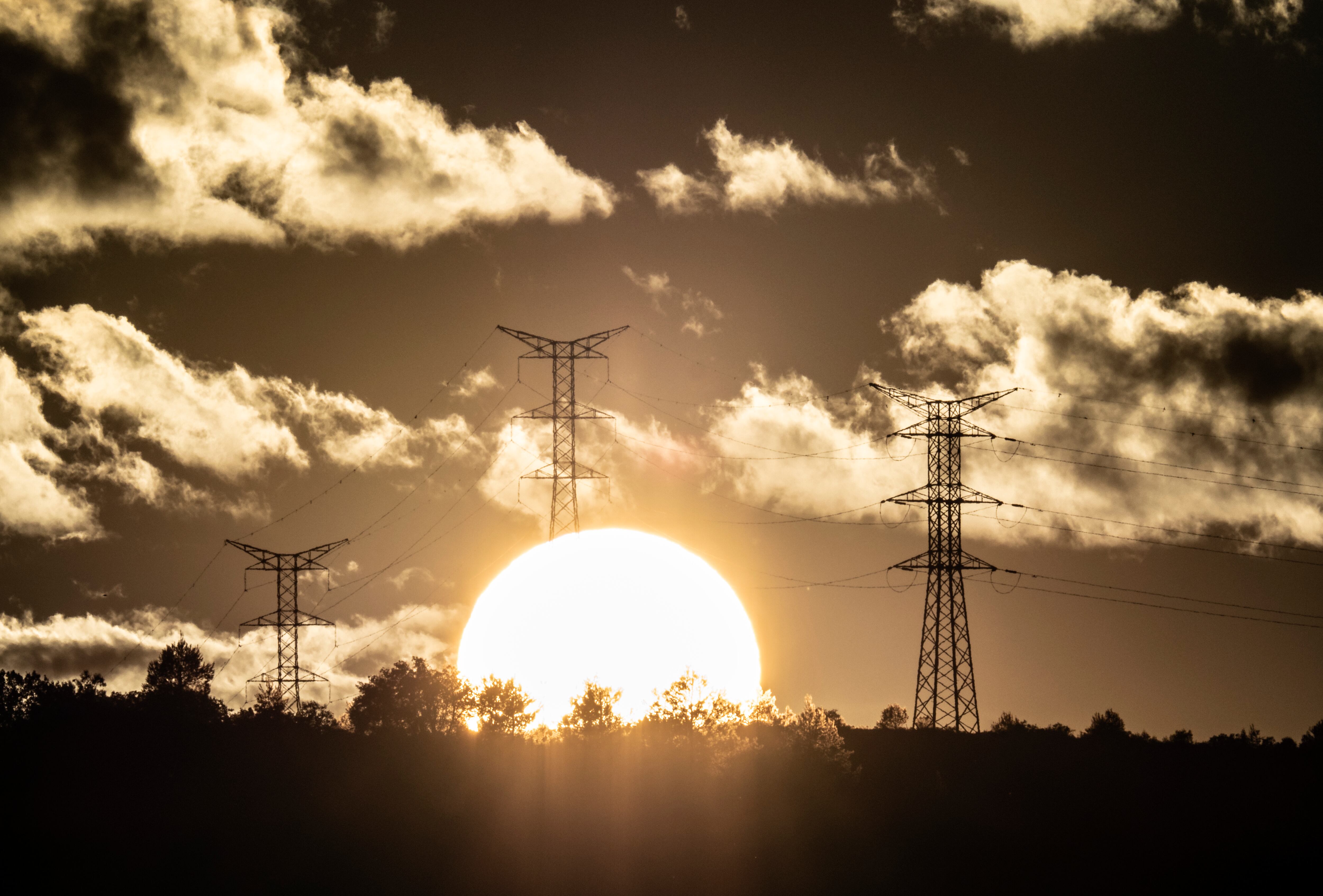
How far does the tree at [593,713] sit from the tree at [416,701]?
18.1m

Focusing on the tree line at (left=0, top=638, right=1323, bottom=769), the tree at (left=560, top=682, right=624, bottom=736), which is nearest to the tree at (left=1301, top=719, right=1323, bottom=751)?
the tree line at (left=0, top=638, right=1323, bottom=769)

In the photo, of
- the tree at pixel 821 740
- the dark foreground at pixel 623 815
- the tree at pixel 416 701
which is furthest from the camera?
the tree at pixel 416 701

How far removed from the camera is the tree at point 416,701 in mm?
149000

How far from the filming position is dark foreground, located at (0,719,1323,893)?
9081cm

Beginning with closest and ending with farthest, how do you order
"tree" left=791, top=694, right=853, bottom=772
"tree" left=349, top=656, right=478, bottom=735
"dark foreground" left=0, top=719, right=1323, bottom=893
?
"dark foreground" left=0, top=719, right=1323, bottom=893
"tree" left=791, top=694, right=853, bottom=772
"tree" left=349, top=656, right=478, bottom=735

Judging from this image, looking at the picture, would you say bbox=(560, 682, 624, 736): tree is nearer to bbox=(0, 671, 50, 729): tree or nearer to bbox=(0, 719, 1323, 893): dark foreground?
bbox=(0, 719, 1323, 893): dark foreground

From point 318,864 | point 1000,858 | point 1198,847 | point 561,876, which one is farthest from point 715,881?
point 1198,847

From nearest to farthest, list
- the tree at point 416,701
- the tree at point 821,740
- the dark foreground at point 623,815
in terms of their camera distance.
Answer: the dark foreground at point 623,815, the tree at point 821,740, the tree at point 416,701

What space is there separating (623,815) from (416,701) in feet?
185

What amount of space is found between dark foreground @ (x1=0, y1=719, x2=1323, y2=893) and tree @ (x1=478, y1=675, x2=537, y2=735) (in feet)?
98.6

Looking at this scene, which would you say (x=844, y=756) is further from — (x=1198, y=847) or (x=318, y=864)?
(x=318, y=864)

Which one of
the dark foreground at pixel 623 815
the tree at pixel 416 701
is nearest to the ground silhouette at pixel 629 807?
the dark foreground at pixel 623 815

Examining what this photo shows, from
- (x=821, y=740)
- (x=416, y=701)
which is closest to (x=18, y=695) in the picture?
(x=416, y=701)

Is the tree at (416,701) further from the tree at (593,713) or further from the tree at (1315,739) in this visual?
the tree at (1315,739)
